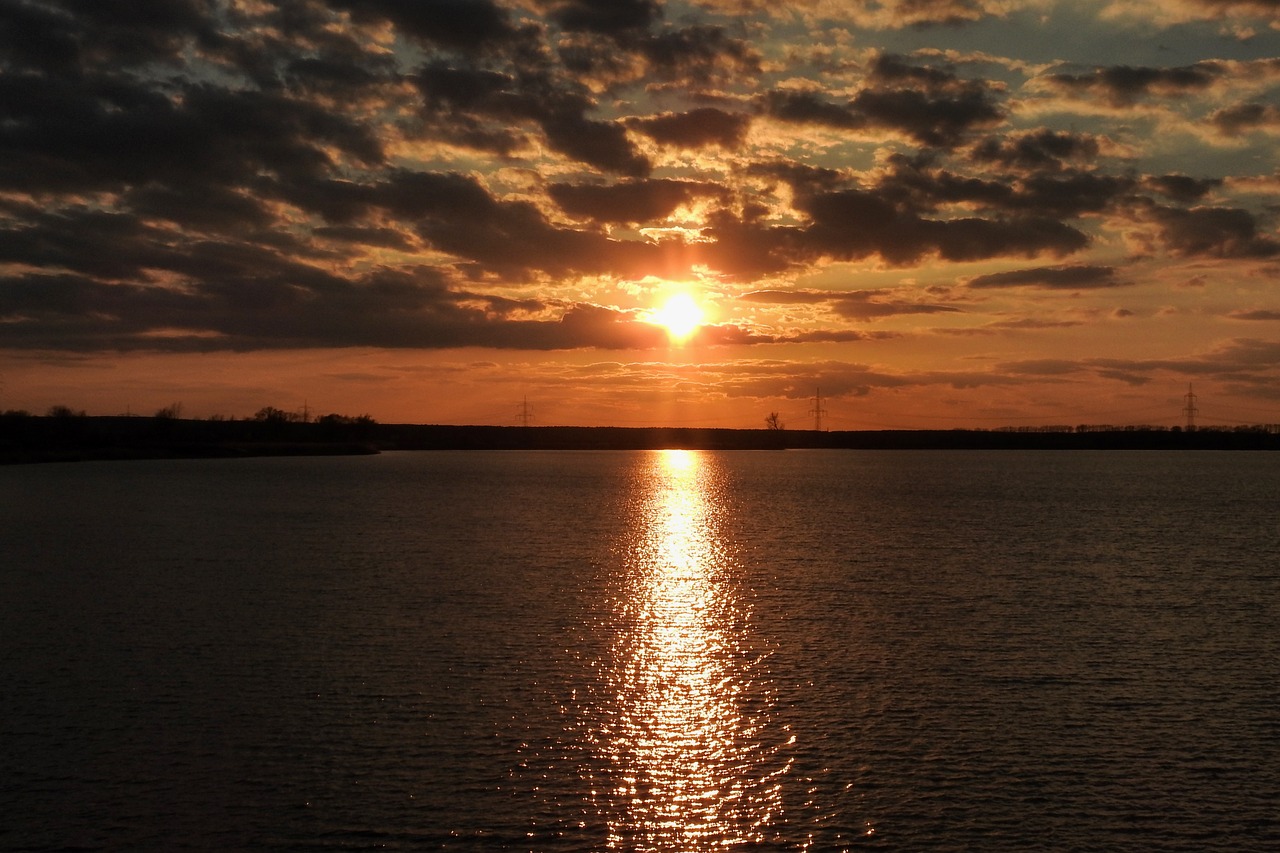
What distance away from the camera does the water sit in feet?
58.4

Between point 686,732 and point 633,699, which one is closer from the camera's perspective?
point 686,732

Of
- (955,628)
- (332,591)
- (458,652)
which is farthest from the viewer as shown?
(332,591)

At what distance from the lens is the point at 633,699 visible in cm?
2550

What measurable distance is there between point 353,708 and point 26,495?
88037 mm

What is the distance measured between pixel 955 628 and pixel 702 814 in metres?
18.9

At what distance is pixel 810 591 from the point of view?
42938mm

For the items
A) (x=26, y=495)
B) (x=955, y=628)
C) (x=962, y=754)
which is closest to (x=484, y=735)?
(x=962, y=754)

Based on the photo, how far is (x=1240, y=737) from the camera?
22.3 meters

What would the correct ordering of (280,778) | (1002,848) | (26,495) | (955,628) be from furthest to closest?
(26,495) < (955,628) < (280,778) < (1002,848)

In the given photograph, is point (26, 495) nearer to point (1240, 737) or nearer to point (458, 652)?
point (458, 652)

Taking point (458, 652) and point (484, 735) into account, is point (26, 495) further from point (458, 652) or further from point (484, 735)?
point (484, 735)

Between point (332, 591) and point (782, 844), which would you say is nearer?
point (782, 844)

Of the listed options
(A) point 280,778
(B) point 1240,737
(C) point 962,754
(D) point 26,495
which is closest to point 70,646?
(A) point 280,778

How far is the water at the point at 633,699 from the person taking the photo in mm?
17797
